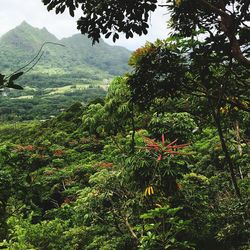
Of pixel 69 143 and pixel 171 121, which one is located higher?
pixel 171 121

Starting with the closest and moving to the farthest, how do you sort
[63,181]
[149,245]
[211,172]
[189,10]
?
[189,10] < [149,245] < [211,172] < [63,181]

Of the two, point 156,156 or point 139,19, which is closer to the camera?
point 139,19

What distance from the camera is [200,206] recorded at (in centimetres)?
725

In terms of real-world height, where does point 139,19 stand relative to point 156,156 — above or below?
above

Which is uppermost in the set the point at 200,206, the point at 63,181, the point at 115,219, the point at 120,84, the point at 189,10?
the point at 189,10

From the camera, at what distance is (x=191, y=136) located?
8.22 m

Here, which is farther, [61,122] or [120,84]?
[61,122]

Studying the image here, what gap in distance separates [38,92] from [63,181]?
362ft

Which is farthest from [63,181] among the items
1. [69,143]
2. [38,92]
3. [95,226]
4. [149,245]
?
[38,92]

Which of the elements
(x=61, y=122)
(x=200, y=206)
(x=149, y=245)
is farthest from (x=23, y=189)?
(x=61, y=122)

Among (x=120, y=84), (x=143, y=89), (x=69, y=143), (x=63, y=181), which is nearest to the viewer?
A: (x=143, y=89)

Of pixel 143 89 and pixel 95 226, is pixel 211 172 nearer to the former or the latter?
pixel 95 226

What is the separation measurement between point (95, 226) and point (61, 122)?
1728 centimetres

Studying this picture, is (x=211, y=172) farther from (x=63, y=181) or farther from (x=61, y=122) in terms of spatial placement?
(x=61, y=122)
